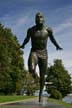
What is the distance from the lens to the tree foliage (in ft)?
235

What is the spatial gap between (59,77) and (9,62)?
2740 cm

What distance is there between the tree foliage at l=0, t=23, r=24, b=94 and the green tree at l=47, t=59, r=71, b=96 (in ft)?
58.3

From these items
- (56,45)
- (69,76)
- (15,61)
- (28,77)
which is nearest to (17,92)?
(28,77)

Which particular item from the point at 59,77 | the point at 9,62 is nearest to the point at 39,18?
the point at 9,62

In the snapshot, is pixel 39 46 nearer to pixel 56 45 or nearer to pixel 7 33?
pixel 56 45

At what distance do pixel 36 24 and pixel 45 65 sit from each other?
1570mm

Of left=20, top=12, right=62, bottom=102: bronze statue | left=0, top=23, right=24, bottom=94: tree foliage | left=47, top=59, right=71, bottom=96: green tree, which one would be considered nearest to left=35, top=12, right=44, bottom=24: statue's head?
left=20, top=12, right=62, bottom=102: bronze statue

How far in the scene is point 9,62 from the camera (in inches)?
3066

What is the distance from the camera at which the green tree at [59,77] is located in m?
101

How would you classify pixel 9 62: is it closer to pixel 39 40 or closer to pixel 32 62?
pixel 39 40

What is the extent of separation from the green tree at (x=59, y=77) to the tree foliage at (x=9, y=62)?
58.3 feet

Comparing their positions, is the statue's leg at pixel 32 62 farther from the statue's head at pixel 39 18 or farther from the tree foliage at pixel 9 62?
the tree foliage at pixel 9 62

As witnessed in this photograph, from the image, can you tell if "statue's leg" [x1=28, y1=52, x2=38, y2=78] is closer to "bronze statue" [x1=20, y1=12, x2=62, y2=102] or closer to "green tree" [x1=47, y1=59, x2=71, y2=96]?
"bronze statue" [x1=20, y1=12, x2=62, y2=102]

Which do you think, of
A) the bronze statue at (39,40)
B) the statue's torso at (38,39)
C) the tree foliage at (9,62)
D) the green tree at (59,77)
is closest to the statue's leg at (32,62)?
the bronze statue at (39,40)
